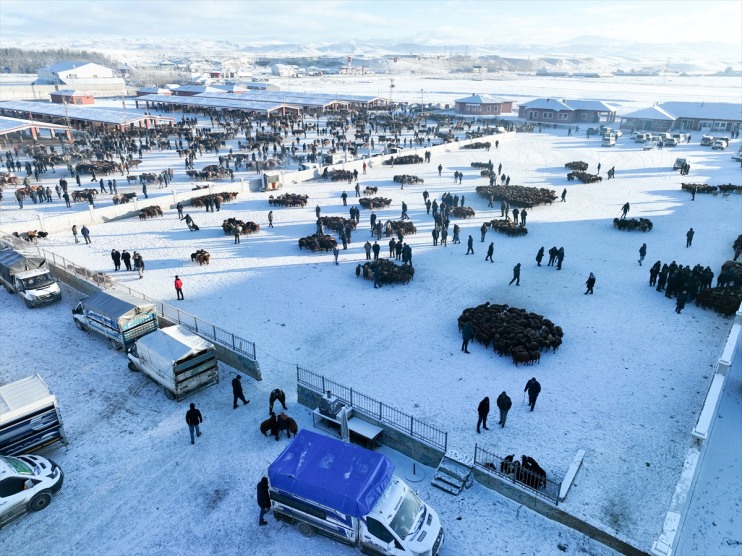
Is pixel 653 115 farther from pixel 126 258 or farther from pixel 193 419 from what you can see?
pixel 193 419

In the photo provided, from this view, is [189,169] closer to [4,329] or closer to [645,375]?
[4,329]

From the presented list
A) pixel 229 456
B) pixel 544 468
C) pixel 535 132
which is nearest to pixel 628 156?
pixel 535 132

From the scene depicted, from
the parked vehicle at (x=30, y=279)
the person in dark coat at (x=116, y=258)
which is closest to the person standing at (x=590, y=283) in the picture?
the person in dark coat at (x=116, y=258)

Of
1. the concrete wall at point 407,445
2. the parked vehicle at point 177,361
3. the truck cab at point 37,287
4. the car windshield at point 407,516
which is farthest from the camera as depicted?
the truck cab at point 37,287

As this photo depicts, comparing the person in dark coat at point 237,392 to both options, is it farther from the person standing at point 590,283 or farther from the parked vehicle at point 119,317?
the person standing at point 590,283

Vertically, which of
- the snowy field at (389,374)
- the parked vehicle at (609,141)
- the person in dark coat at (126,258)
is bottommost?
the snowy field at (389,374)
